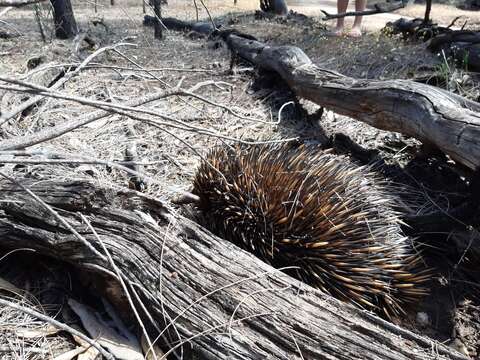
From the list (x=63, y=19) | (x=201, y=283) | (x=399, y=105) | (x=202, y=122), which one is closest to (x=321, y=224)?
(x=201, y=283)

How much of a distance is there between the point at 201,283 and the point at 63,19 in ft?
18.7

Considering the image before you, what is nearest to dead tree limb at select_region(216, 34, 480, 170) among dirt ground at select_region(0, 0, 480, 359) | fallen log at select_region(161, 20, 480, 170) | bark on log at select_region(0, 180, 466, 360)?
fallen log at select_region(161, 20, 480, 170)

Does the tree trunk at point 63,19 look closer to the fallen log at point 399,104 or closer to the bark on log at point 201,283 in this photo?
the fallen log at point 399,104

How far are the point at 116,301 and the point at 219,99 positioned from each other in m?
2.69

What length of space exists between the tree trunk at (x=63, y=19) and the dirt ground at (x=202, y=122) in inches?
14.9

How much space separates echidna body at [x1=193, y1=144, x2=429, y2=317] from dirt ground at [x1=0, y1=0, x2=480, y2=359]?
0.75 ft

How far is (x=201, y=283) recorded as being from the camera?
1.82 meters

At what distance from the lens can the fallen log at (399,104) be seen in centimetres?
244

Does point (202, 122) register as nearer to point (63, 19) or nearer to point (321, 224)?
point (321, 224)

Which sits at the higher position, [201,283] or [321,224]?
[201,283]

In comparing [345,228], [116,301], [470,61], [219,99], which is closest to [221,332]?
[116,301]

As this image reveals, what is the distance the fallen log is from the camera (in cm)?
244

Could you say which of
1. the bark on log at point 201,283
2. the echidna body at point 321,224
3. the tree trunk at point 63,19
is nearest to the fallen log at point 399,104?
the echidna body at point 321,224

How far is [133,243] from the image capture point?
1.94m
